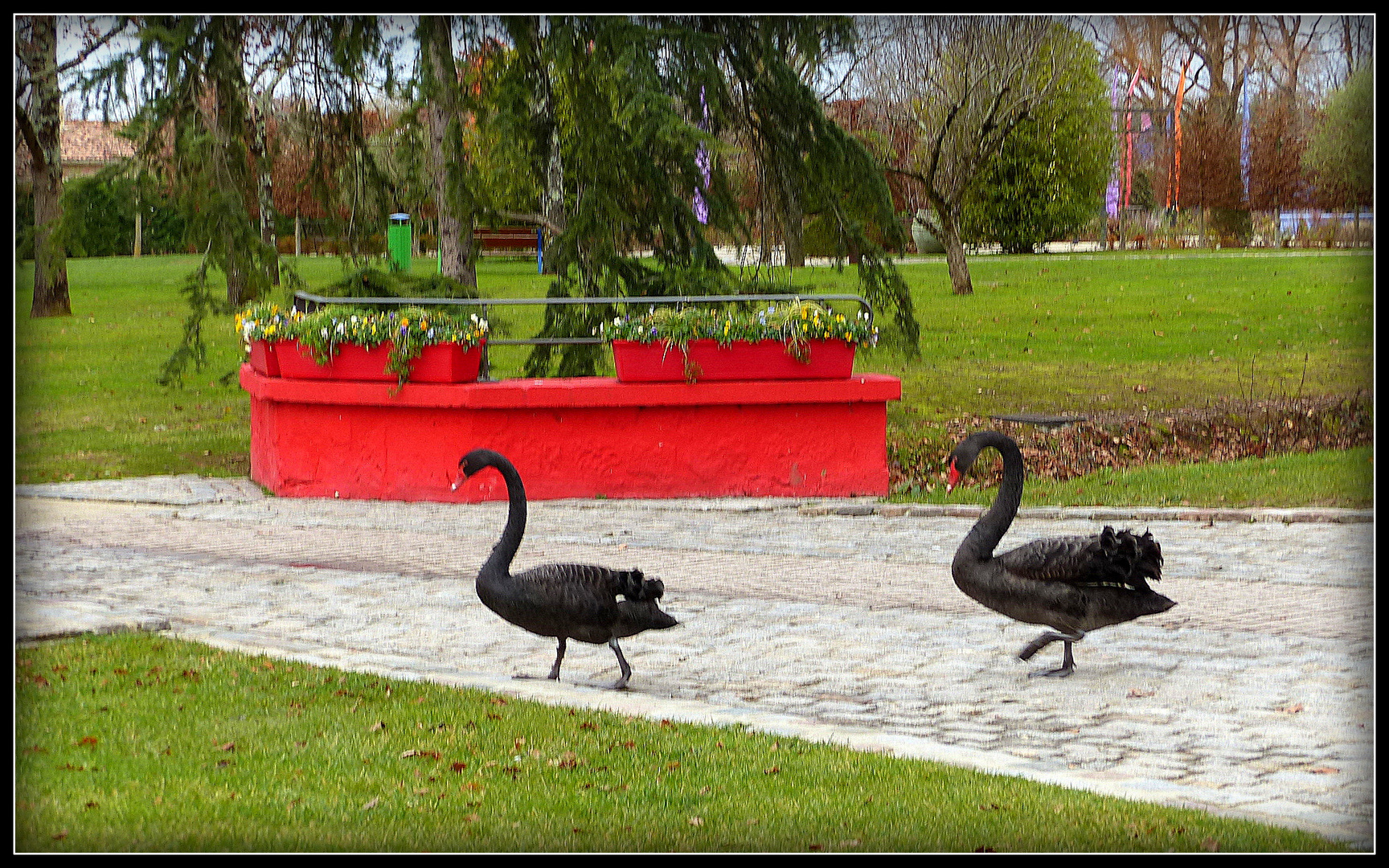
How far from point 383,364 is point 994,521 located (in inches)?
281

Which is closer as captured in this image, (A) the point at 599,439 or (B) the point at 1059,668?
(B) the point at 1059,668

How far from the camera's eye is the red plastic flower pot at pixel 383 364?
1359 cm

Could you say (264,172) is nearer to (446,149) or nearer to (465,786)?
(446,149)

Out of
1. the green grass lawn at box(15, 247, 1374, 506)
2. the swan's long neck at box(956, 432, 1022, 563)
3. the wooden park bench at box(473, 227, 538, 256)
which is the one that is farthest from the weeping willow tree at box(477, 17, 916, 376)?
the wooden park bench at box(473, 227, 538, 256)

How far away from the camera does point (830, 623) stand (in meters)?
9.09

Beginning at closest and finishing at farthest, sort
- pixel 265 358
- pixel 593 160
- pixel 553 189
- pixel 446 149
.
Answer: pixel 265 358 < pixel 593 160 < pixel 446 149 < pixel 553 189

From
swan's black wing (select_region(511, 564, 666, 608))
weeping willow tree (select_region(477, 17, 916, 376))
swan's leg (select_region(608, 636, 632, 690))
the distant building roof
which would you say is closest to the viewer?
swan's black wing (select_region(511, 564, 666, 608))

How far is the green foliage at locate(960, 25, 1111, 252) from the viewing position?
14.0 meters

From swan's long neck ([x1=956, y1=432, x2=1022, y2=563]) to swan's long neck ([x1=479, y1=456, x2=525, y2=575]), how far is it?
2060 mm

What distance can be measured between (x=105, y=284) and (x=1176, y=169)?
19.4m

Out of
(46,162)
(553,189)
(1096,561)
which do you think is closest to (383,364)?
(553,189)

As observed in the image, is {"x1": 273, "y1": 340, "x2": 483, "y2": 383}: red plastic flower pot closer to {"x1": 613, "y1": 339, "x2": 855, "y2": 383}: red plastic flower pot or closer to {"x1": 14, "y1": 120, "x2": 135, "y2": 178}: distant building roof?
{"x1": 613, "y1": 339, "x2": 855, "y2": 383}: red plastic flower pot

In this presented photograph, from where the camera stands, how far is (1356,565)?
34.8 ft

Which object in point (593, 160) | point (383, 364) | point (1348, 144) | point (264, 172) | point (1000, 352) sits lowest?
point (383, 364)
